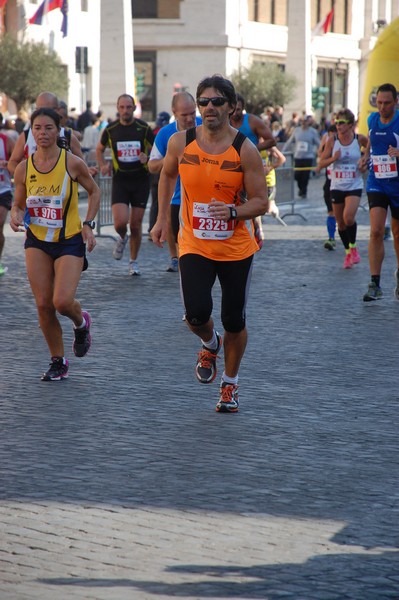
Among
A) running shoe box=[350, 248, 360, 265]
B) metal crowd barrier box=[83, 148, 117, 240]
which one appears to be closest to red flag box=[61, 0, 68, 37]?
metal crowd barrier box=[83, 148, 117, 240]

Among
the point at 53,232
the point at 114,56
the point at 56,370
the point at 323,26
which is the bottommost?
the point at 56,370

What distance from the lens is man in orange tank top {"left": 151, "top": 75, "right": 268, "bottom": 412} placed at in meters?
7.25

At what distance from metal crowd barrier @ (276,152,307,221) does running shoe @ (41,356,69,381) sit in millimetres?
15633

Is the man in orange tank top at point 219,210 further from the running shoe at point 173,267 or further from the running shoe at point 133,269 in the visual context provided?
the running shoe at point 173,267

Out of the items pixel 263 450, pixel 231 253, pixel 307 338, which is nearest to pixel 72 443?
pixel 263 450

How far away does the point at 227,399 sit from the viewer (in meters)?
7.61

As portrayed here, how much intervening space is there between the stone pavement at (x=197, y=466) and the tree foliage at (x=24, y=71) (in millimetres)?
30975

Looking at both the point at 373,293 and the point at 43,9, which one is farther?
the point at 43,9

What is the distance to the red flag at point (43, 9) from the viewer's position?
4088 centimetres

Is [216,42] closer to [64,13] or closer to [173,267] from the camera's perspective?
[64,13]

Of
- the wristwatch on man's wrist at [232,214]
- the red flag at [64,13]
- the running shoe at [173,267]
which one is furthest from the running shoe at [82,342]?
the red flag at [64,13]

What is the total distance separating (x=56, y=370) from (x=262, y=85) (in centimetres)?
4895

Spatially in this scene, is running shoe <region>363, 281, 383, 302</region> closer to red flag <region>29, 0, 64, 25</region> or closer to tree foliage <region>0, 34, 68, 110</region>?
red flag <region>29, 0, 64, 25</region>

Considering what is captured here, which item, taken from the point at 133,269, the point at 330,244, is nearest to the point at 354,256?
the point at 330,244
